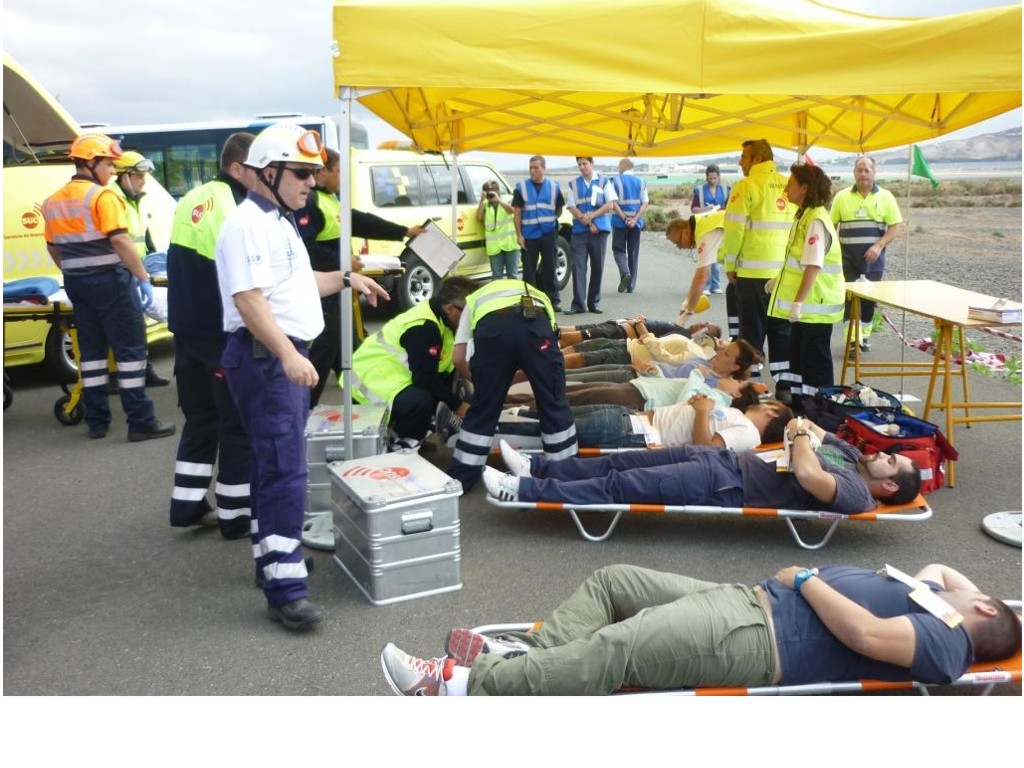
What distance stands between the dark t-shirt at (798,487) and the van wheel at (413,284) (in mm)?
7728

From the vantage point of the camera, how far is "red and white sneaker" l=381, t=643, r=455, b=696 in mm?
2799

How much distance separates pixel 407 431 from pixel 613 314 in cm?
691

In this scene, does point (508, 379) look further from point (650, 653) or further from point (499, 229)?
point (499, 229)

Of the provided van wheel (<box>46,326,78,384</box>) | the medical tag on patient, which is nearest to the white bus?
van wheel (<box>46,326,78,384</box>)

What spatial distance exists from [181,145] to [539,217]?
25.8ft

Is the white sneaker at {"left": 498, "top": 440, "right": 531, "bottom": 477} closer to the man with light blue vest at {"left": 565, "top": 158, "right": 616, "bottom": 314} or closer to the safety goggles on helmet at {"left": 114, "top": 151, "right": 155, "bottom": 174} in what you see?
the safety goggles on helmet at {"left": 114, "top": 151, "right": 155, "bottom": 174}

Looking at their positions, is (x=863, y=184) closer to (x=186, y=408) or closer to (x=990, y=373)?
(x=990, y=373)

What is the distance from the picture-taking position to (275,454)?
344 centimetres

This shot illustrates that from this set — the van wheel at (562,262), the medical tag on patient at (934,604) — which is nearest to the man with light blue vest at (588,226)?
the van wheel at (562,262)

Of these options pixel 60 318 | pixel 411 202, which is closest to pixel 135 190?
pixel 60 318

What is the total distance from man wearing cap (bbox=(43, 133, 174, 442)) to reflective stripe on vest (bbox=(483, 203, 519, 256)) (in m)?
6.45

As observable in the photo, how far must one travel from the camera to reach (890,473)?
4395 mm

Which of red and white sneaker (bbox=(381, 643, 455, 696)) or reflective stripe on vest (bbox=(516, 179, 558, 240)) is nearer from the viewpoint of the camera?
red and white sneaker (bbox=(381, 643, 455, 696))

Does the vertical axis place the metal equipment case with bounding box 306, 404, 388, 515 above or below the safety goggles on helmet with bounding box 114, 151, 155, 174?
below
